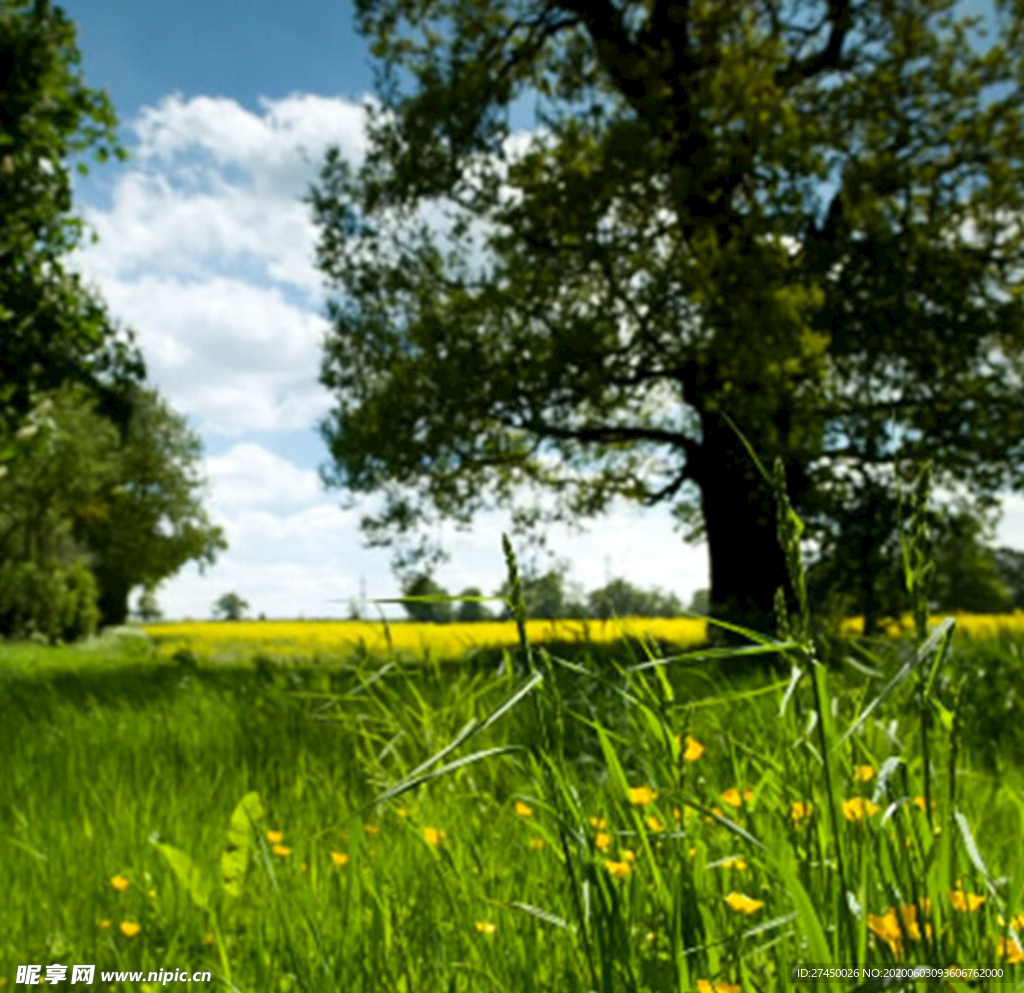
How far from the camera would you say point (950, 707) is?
1466 mm

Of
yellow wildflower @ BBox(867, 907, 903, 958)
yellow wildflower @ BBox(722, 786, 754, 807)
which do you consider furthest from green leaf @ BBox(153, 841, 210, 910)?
yellow wildflower @ BBox(867, 907, 903, 958)

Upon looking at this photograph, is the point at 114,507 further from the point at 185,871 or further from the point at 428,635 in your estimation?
the point at 185,871

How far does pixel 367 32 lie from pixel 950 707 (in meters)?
17.2

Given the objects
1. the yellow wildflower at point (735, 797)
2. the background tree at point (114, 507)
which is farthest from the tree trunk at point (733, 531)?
the background tree at point (114, 507)

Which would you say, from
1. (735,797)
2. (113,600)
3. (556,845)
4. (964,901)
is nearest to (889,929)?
(964,901)

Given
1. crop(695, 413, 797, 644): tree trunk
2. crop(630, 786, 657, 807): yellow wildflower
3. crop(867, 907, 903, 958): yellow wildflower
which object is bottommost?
crop(867, 907, 903, 958): yellow wildflower

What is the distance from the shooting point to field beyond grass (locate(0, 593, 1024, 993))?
1317 millimetres

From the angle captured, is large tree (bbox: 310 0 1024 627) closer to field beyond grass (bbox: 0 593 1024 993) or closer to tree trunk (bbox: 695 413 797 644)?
tree trunk (bbox: 695 413 797 644)

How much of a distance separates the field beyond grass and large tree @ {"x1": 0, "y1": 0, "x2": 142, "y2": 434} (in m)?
10.3

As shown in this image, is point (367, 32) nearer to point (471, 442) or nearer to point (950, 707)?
point (471, 442)

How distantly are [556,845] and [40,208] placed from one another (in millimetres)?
14502

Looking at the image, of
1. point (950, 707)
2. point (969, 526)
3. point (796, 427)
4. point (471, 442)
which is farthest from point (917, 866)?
point (969, 526)

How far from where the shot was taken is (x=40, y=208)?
1413 centimetres

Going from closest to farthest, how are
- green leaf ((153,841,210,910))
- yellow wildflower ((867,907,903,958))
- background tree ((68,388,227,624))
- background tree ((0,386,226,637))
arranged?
yellow wildflower ((867,907,903,958)), green leaf ((153,841,210,910)), background tree ((0,386,226,637)), background tree ((68,388,227,624))
